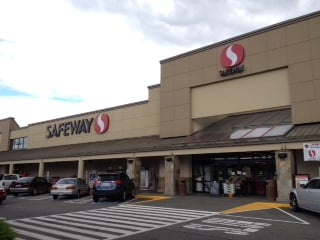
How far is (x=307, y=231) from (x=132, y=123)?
25195mm

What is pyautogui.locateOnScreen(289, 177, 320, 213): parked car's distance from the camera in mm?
13750

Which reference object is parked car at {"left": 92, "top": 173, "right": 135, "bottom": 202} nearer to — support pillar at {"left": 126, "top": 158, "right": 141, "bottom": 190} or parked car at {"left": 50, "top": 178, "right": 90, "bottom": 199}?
parked car at {"left": 50, "top": 178, "right": 90, "bottom": 199}

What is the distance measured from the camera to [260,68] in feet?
82.9

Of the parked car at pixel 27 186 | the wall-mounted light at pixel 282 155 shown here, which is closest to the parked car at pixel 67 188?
the parked car at pixel 27 186

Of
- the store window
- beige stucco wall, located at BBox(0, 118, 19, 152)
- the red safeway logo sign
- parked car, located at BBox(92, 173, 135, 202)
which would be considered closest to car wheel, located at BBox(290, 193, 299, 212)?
parked car, located at BBox(92, 173, 135, 202)

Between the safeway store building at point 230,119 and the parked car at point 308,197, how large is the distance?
3.85 m

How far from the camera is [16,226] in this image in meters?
12.3

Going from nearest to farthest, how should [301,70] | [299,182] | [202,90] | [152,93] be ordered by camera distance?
[299,182]
[301,70]
[202,90]
[152,93]

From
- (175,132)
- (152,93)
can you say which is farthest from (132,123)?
(175,132)

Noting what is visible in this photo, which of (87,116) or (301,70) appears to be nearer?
(301,70)

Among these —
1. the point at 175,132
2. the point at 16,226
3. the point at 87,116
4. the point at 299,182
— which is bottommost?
the point at 16,226

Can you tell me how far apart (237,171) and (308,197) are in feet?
37.3

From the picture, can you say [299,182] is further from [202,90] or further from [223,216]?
[202,90]

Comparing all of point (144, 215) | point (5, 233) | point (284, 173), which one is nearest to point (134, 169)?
Answer: point (284, 173)
